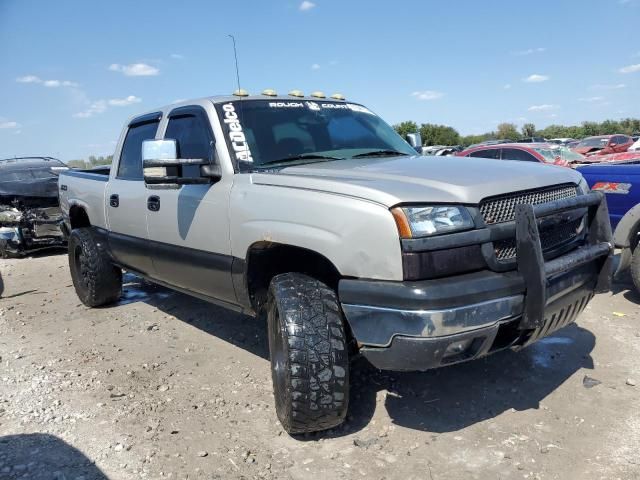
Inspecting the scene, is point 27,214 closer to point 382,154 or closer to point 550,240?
point 382,154

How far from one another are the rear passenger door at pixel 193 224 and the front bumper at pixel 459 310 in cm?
117

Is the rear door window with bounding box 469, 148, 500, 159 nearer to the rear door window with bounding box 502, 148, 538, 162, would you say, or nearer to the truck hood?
the rear door window with bounding box 502, 148, 538, 162

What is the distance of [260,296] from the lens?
340 centimetres

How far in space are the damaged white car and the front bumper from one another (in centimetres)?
829

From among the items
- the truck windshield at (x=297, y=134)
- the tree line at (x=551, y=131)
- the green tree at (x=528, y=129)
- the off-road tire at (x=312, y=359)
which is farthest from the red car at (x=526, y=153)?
the green tree at (x=528, y=129)

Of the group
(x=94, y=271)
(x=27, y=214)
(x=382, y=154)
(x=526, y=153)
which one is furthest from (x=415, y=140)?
(x=526, y=153)

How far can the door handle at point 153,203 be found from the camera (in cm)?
406

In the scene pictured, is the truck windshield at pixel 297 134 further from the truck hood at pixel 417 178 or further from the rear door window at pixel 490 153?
the rear door window at pixel 490 153

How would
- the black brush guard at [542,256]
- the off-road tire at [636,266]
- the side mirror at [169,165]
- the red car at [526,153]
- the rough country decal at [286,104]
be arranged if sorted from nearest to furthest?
the black brush guard at [542,256]
the side mirror at [169,165]
the rough country decal at [286,104]
the off-road tire at [636,266]
the red car at [526,153]

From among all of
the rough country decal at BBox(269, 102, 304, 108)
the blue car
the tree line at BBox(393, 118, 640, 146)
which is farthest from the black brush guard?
the tree line at BBox(393, 118, 640, 146)

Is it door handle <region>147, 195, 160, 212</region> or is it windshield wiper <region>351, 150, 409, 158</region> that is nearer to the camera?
windshield wiper <region>351, 150, 409, 158</region>

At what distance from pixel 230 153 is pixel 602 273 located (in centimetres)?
240

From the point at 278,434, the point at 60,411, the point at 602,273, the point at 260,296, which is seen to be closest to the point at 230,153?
the point at 260,296

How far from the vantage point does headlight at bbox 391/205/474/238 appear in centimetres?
243
